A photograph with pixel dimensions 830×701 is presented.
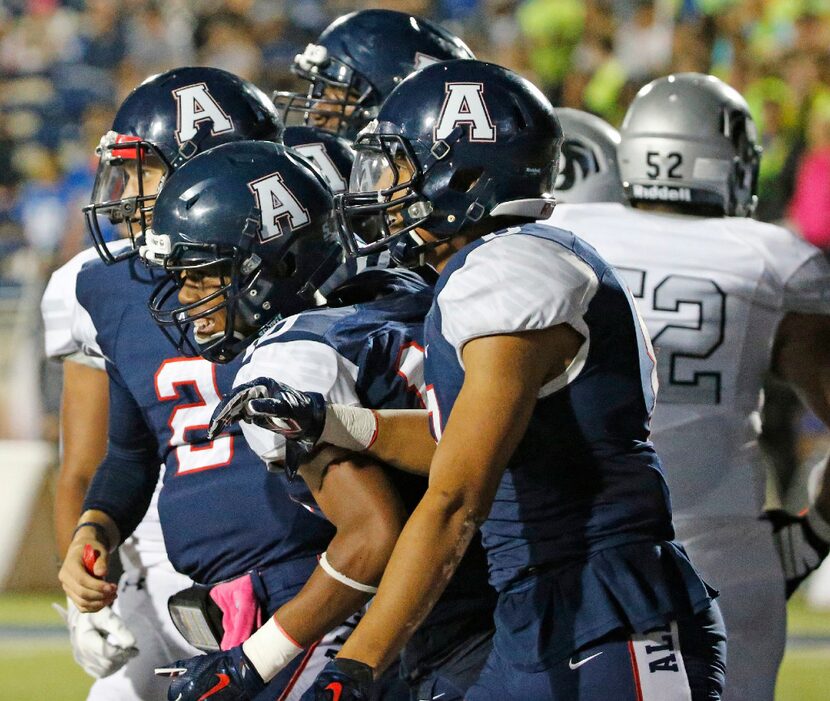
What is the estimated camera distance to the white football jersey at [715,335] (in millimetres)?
3389

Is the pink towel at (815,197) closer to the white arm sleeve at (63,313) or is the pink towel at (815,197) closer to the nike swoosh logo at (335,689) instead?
the white arm sleeve at (63,313)

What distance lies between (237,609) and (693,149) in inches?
69.0

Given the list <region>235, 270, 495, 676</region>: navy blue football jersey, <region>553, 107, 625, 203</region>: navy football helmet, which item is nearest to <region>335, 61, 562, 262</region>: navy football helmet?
<region>235, 270, 495, 676</region>: navy blue football jersey

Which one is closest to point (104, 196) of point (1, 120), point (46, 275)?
point (46, 275)

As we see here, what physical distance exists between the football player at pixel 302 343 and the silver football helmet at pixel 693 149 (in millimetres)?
1086

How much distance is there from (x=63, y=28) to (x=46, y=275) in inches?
152

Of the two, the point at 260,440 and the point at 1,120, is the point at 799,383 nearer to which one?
the point at 260,440

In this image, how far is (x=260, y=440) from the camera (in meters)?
2.46

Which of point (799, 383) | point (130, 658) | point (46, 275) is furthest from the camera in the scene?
point (46, 275)

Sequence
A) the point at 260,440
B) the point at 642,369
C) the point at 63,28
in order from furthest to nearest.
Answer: the point at 63,28, the point at 260,440, the point at 642,369

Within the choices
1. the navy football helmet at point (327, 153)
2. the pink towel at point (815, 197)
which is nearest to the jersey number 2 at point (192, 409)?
the navy football helmet at point (327, 153)

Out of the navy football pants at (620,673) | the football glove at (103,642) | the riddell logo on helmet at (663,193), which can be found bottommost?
the football glove at (103,642)

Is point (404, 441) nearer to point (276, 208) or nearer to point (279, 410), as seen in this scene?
point (279, 410)

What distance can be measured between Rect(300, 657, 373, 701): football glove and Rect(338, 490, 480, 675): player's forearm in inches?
0.5
